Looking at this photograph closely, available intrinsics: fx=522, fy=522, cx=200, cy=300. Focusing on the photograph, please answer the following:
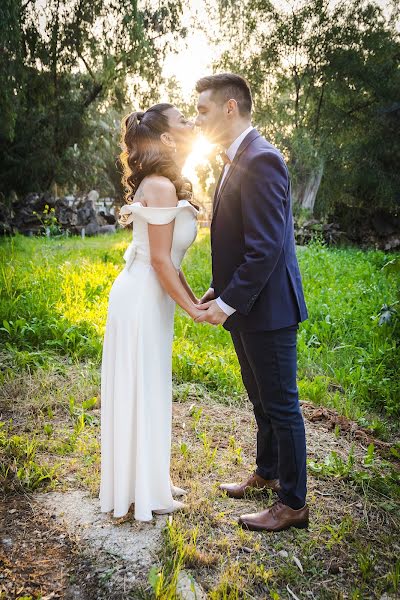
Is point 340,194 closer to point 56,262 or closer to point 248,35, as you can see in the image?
point 248,35

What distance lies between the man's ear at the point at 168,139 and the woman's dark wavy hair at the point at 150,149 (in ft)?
0.05

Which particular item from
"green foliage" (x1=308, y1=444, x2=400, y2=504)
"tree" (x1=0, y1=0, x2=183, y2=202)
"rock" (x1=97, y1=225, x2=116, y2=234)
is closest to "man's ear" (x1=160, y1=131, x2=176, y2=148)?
"green foliage" (x1=308, y1=444, x2=400, y2=504)

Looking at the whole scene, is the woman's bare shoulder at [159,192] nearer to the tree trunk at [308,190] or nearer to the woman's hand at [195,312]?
the woman's hand at [195,312]

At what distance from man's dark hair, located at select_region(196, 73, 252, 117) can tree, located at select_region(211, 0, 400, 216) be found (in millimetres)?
14159

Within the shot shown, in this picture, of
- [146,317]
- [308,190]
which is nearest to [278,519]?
[146,317]

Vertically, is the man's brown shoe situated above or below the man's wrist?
below

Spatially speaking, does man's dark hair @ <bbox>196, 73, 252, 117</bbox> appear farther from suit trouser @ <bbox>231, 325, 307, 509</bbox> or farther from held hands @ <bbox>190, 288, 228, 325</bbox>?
suit trouser @ <bbox>231, 325, 307, 509</bbox>

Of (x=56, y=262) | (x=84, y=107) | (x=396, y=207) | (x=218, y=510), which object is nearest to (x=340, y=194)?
(x=396, y=207)

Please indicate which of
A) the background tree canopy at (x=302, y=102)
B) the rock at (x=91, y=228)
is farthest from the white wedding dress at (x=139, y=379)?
the rock at (x=91, y=228)

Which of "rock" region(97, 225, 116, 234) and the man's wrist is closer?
the man's wrist

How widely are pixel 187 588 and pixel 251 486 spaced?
3.02 feet

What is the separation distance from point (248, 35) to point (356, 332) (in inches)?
539

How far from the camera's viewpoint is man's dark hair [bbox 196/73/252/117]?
2.62 meters

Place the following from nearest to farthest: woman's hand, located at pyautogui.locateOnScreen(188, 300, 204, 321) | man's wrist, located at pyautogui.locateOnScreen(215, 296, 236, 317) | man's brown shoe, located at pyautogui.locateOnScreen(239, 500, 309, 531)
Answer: man's wrist, located at pyautogui.locateOnScreen(215, 296, 236, 317), woman's hand, located at pyautogui.locateOnScreen(188, 300, 204, 321), man's brown shoe, located at pyautogui.locateOnScreen(239, 500, 309, 531)
